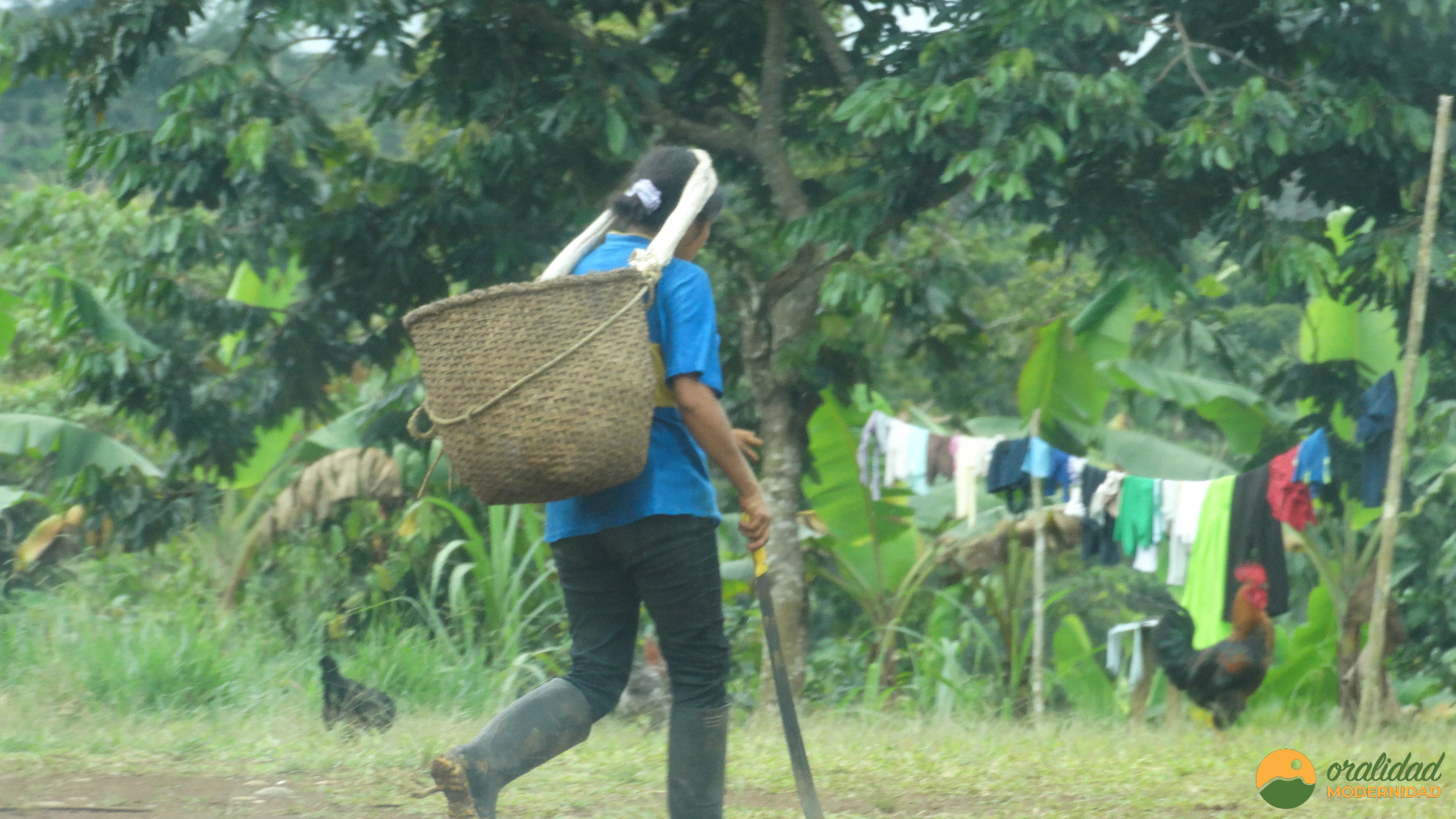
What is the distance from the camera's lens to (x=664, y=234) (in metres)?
2.98

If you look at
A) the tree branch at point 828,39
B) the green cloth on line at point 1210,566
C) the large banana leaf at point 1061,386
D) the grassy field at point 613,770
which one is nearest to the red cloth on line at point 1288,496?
the green cloth on line at point 1210,566

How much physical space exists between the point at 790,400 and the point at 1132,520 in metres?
1.94

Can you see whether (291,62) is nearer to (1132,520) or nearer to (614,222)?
(1132,520)

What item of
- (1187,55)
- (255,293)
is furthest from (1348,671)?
(255,293)

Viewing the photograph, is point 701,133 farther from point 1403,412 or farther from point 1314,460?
point 1403,412

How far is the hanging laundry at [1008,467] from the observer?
689cm

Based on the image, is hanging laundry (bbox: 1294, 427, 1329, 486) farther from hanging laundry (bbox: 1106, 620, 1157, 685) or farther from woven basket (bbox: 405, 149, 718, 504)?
woven basket (bbox: 405, 149, 718, 504)

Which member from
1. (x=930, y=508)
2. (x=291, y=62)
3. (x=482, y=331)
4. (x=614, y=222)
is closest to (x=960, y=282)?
(x=930, y=508)

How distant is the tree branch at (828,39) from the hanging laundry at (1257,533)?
2885mm

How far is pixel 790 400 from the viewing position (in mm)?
7125

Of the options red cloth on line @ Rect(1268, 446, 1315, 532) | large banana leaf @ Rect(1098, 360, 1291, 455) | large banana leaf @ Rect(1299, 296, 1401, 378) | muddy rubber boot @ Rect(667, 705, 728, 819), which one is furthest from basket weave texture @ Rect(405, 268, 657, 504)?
large banana leaf @ Rect(1299, 296, 1401, 378)

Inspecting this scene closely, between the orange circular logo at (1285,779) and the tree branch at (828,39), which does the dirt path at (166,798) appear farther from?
the tree branch at (828,39)

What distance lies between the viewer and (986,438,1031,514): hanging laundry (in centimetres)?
689

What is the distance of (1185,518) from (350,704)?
435 cm
